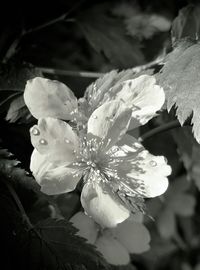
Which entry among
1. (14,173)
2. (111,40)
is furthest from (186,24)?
(14,173)

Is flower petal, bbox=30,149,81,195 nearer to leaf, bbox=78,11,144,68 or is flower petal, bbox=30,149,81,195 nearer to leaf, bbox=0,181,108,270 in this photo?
leaf, bbox=0,181,108,270

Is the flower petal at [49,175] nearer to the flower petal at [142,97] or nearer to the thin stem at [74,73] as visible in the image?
the flower petal at [142,97]

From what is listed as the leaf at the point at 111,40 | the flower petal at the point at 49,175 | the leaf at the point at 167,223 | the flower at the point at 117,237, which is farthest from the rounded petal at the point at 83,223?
the leaf at the point at 167,223

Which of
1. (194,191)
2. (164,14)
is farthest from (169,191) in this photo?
(164,14)

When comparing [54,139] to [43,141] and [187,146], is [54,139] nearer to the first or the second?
[43,141]

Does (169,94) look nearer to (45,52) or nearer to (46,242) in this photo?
(46,242)
